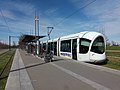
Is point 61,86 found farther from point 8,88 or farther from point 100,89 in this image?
point 8,88

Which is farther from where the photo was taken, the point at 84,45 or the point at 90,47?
the point at 84,45

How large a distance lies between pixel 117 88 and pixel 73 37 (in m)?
13.9

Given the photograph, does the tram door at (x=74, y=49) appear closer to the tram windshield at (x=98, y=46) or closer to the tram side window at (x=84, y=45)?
the tram side window at (x=84, y=45)

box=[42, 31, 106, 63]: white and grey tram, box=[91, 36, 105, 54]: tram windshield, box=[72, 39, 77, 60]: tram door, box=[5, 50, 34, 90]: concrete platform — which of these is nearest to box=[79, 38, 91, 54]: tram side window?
box=[42, 31, 106, 63]: white and grey tram

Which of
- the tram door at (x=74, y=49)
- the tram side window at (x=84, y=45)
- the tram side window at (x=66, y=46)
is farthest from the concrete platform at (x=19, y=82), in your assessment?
the tram side window at (x=66, y=46)

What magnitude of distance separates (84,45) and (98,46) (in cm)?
132

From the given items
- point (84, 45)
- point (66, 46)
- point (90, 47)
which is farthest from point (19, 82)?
point (66, 46)

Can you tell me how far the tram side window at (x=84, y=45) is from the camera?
58.5 feet

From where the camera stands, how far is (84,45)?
18188 mm

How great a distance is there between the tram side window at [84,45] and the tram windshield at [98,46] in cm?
55

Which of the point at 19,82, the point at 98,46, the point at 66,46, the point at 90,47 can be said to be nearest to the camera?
the point at 19,82

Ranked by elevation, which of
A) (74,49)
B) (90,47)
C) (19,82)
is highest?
(90,47)

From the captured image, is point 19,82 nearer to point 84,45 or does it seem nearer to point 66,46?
point 84,45

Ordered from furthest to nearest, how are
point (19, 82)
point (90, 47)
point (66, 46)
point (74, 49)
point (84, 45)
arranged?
point (66, 46) → point (74, 49) → point (84, 45) → point (90, 47) → point (19, 82)
